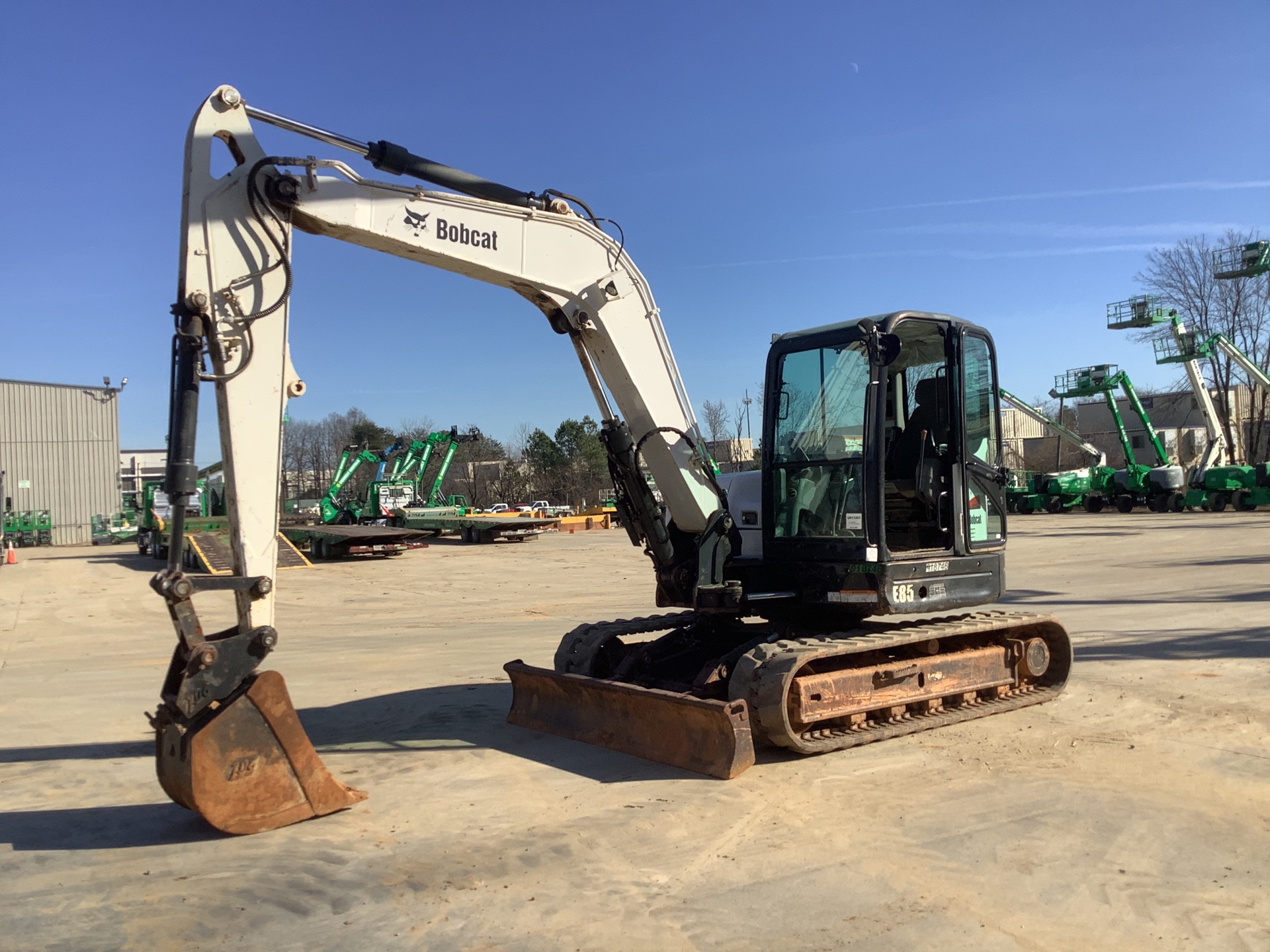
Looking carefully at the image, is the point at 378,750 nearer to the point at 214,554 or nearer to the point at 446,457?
the point at 214,554

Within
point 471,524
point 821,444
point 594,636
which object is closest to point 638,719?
point 594,636

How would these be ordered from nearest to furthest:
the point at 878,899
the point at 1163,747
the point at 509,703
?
1. the point at 878,899
2. the point at 1163,747
3. the point at 509,703

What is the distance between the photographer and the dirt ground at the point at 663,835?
13.7 feet

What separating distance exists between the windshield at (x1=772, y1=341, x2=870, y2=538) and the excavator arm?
1705 mm

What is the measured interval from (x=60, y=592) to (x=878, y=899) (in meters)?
22.6

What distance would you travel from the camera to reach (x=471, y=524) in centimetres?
3353

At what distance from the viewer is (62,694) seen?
1009cm

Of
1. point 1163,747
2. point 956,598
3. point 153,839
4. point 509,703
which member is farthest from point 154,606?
point 1163,747

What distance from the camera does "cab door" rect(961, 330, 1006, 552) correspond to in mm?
7645

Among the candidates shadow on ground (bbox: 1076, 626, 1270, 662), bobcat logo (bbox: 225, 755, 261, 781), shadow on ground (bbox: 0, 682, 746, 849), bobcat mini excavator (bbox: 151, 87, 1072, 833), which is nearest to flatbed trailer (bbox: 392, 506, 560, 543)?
shadow on ground (bbox: 0, 682, 746, 849)

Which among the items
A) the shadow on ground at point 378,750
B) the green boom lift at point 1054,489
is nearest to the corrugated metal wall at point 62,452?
the green boom lift at point 1054,489

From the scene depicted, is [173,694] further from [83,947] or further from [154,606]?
[154,606]

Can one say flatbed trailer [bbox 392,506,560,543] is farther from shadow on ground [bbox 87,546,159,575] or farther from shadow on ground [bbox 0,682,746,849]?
shadow on ground [bbox 0,682,746,849]

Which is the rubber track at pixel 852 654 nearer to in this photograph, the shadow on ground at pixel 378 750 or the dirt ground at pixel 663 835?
the dirt ground at pixel 663 835
